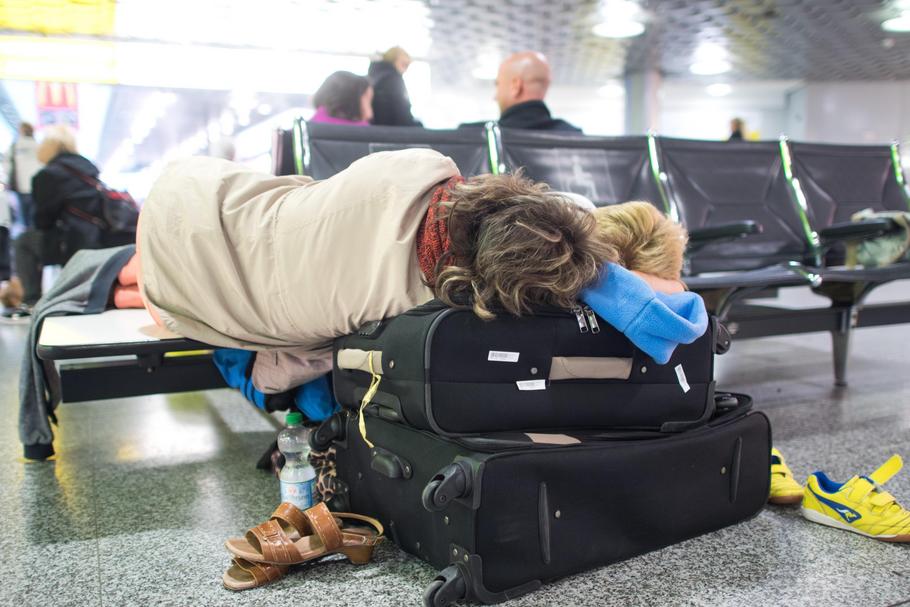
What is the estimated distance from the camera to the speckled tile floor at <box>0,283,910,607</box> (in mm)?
1252

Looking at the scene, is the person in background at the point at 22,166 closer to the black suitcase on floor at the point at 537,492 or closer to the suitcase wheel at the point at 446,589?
the black suitcase on floor at the point at 537,492

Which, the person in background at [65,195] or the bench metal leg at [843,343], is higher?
the person in background at [65,195]

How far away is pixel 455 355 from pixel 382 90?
9.60ft

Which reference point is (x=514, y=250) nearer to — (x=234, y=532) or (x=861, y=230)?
(x=234, y=532)

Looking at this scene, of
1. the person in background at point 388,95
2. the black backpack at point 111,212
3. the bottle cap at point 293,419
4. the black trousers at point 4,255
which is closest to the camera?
the bottle cap at point 293,419

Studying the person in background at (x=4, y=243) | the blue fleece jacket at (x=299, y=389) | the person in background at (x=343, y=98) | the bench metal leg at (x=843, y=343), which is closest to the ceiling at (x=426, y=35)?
the person in background at (x=4, y=243)

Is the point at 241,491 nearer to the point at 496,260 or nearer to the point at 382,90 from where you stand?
the point at 496,260

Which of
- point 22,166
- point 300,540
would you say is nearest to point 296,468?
point 300,540

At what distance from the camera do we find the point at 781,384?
3004mm

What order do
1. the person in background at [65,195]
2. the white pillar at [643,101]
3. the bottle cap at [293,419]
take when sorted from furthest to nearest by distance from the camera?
1. the white pillar at [643,101]
2. the person in background at [65,195]
3. the bottle cap at [293,419]

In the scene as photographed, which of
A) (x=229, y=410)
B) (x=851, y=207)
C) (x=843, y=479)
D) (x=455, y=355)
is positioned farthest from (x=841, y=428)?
(x=229, y=410)

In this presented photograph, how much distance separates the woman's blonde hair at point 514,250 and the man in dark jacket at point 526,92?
6.11 ft

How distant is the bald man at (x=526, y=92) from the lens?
309 centimetres

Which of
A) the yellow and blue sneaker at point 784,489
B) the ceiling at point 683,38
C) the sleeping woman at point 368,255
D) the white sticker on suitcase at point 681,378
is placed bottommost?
the yellow and blue sneaker at point 784,489
